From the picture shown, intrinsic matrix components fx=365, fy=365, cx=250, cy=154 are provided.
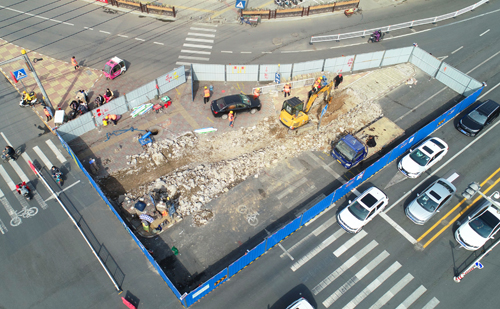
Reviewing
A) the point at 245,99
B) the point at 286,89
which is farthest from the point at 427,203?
the point at 245,99

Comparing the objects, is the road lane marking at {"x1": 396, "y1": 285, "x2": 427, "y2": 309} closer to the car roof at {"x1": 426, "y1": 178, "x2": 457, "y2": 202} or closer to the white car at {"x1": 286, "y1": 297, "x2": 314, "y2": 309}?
the white car at {"x1": 286, "y1": 297, "x2": 314, "y2": 309}

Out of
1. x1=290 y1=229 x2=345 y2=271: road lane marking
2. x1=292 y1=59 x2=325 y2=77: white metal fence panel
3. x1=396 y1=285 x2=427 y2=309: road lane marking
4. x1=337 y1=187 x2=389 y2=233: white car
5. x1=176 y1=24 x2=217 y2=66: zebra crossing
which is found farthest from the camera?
x1=176 y1=24 x2=217 y2=66: zebra crossing

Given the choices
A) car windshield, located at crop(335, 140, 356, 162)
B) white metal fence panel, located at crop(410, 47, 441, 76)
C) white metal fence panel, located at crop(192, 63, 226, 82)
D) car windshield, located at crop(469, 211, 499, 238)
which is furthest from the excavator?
white metal fence panel, located at crop(410, 47, 441, 76)

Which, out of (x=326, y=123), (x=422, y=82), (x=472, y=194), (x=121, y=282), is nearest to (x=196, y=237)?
(x=121, y=282)

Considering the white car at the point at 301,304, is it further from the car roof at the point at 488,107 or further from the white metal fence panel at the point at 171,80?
the car roof at the point at 488,107

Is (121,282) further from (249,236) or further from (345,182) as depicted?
(345,182)

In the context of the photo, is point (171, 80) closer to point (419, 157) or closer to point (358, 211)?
point (358, 211)
